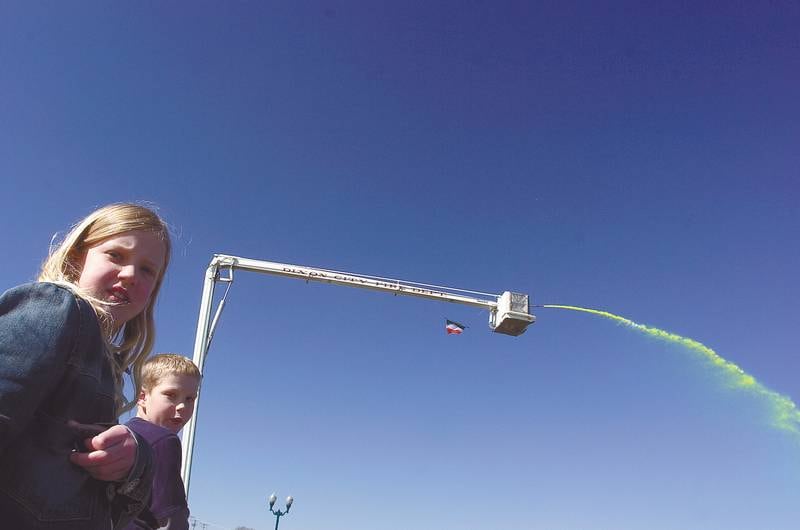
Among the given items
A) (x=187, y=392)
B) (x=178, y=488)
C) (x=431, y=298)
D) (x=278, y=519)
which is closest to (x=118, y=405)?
(x=178, y=488)

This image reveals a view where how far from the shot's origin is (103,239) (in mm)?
1995

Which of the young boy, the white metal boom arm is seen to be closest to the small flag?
the white metal boom arm

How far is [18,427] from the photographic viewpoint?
142cm

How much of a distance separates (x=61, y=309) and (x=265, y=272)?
1123 cm

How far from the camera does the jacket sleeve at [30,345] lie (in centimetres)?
142

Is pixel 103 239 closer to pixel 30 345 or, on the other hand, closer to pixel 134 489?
pixel 30 345

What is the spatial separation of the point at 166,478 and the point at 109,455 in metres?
1.56

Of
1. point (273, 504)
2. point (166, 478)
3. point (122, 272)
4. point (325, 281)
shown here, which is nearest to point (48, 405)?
point (122, 272)

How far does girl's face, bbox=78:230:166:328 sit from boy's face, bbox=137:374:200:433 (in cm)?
208

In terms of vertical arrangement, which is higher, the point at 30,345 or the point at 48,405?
the point at 30,345

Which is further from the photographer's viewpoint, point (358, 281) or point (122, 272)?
point (358, 281)

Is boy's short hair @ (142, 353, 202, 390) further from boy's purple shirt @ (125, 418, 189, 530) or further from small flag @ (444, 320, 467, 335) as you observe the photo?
small flag @ (444, 320, 467, 335)

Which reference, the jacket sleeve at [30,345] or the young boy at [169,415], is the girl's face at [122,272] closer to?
the jacket sleeve at [30,345]

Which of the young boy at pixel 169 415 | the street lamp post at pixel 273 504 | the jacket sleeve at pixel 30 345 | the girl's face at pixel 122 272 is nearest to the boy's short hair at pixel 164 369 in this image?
the young boy at pixel 169 415
